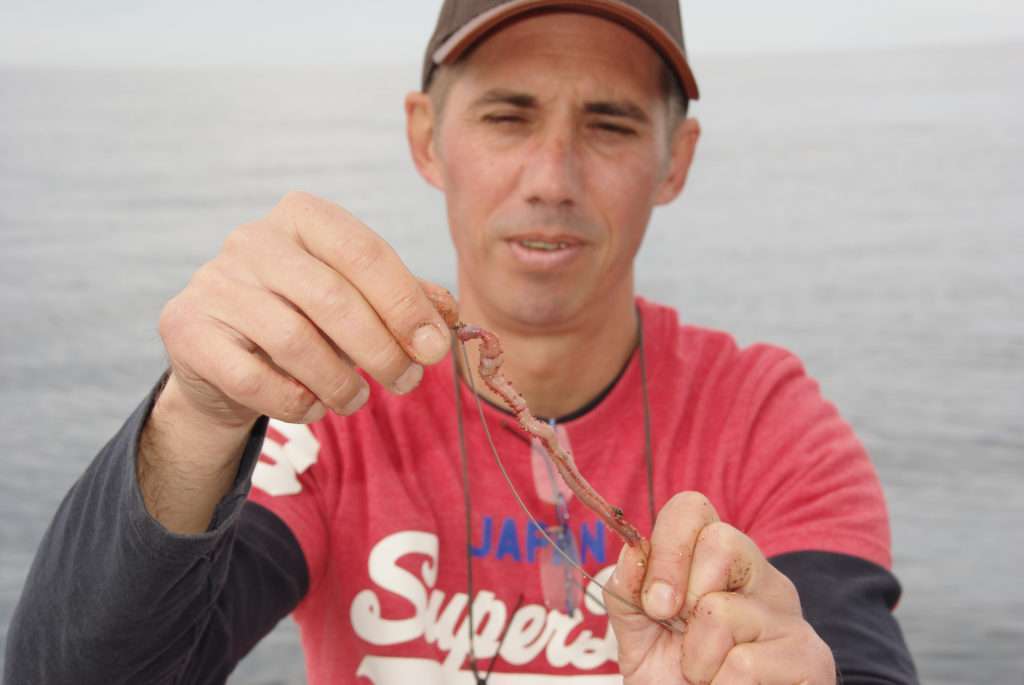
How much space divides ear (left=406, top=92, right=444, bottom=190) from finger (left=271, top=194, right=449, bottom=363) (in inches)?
23.2

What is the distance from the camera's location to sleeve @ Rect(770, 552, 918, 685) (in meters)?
0.97

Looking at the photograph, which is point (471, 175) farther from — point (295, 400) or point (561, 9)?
point (295, 400)

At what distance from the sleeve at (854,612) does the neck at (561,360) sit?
0.30 meters

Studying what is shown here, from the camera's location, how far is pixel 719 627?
0.78 m

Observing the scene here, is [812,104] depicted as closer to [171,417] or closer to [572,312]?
[572,312]

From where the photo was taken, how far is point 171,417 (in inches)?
32.7

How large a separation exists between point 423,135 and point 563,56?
0.26 m

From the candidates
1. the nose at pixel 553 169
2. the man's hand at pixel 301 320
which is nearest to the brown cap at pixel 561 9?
the nose at pixel 553 169

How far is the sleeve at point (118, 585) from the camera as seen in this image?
2.66 ft

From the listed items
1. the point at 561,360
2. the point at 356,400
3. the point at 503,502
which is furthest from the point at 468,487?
the point at 356,400

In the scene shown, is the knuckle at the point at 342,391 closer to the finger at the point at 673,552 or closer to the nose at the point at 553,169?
the finger at the point at 673,552

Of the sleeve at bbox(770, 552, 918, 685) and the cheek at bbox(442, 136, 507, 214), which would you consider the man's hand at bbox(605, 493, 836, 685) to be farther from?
the cheek at bbox(442, 136, 507, 214)

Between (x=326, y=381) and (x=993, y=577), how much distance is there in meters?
1.76

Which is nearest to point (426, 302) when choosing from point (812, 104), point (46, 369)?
point (46, 369)
